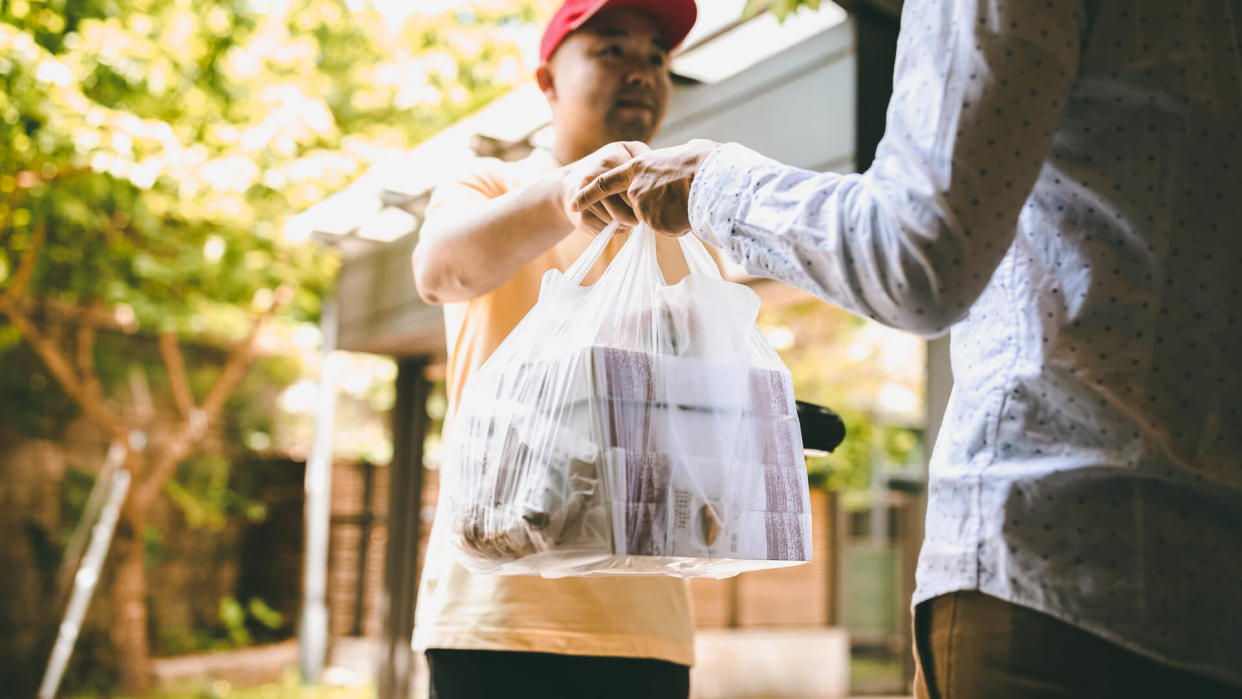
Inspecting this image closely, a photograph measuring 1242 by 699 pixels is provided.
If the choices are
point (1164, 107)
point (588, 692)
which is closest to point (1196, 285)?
point (1164, 107)

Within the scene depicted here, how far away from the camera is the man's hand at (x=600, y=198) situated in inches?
46.1

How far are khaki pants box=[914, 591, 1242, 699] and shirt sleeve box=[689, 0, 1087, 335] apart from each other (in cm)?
25

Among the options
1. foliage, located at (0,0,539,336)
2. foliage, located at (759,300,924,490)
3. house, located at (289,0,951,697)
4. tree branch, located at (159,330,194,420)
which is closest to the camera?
house, located at (289,0,951,697)

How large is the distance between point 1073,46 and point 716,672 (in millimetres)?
8104

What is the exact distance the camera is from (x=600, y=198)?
3.81ft

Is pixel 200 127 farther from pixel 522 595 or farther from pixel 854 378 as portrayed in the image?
pixel 854 378

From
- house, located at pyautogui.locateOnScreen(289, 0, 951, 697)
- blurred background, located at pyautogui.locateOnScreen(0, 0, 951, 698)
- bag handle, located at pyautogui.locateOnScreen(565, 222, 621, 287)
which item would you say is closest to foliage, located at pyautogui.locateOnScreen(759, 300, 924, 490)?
blurred background, located at pyautogui.locateOnScreen(0, 0, 951, 698)

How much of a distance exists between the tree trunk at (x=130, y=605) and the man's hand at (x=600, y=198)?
300 inches

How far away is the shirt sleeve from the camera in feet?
2.55

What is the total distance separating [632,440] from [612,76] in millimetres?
737

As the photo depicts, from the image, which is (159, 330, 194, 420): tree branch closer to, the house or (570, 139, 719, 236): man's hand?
the house

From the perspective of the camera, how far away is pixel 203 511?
29.3ft

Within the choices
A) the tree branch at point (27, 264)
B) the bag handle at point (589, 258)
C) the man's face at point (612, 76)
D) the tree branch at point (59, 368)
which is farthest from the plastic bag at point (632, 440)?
the tree branch at point (59, 368)

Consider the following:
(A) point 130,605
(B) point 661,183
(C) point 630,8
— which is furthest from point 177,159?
(B) point 661,183
